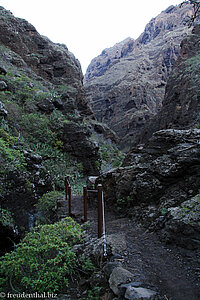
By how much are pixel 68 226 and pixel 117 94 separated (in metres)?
48.6

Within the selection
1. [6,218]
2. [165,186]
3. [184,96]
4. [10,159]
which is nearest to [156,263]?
[165,186]

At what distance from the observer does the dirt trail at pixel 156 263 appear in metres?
2.30

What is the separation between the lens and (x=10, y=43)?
72.5 feet

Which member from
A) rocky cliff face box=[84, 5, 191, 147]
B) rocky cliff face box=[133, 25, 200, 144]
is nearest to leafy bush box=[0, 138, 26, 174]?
rocky cliff face box=[133, 25, 200, 144]

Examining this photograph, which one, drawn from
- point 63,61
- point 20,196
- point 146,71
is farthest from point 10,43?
point 146,71

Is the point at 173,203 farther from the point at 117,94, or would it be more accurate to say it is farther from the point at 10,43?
the point at 117,94

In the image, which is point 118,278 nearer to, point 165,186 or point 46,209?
point 165,186

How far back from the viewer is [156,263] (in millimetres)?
2900

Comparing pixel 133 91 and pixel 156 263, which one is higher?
pixel 133 91

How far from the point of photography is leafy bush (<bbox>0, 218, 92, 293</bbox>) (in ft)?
8.73

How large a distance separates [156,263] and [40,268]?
5.98 feet

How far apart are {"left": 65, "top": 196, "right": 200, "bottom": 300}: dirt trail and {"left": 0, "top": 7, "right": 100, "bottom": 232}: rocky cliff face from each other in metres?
3.98

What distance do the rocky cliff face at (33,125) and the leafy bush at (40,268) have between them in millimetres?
3397

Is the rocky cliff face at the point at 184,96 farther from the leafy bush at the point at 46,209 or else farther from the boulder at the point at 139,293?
the boulder at the point at 139,293
